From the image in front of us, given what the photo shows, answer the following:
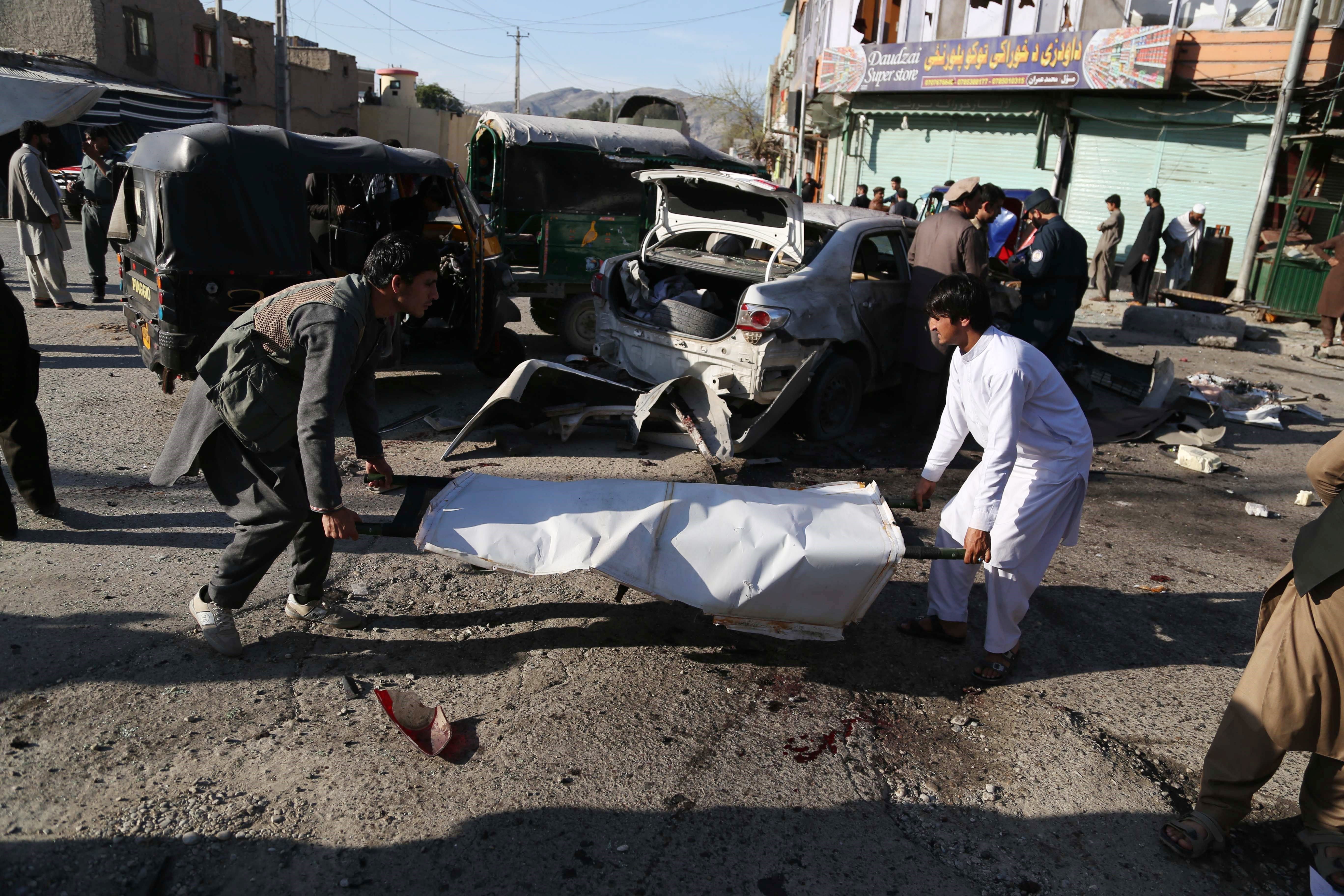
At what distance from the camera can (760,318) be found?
5883 mm

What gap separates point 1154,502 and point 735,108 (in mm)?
41110

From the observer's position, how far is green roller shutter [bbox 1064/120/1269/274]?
15516 millimetres

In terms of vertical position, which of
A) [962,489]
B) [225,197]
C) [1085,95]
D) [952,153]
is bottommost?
[962,489]

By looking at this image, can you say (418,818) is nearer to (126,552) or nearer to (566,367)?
(126,552)

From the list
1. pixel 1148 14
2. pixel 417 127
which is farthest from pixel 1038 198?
pixel 417 127

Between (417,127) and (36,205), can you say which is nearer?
(36,205)

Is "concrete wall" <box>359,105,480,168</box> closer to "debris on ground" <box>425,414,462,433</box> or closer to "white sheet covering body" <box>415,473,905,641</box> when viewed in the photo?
"debris on ground" <box>425,414,462,433</box>

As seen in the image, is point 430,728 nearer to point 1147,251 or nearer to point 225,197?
point 225,197

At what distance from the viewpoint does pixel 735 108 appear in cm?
4347

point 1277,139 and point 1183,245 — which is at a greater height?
point 1277,139

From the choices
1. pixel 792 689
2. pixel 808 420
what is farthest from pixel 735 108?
pixel 792 689

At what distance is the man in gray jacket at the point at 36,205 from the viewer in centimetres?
869

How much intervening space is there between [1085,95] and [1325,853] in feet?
57.7

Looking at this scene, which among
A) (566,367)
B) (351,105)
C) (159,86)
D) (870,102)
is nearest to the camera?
(566,367)
